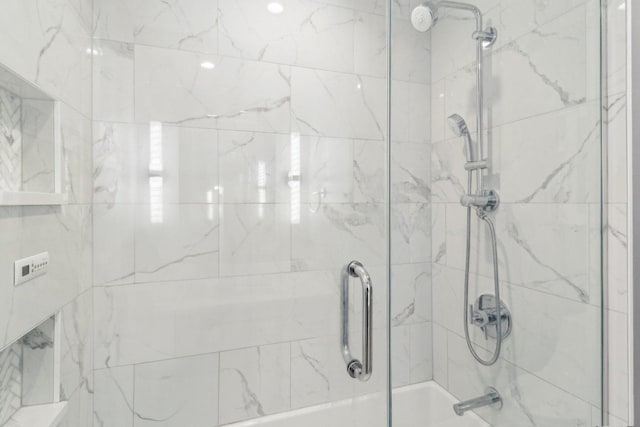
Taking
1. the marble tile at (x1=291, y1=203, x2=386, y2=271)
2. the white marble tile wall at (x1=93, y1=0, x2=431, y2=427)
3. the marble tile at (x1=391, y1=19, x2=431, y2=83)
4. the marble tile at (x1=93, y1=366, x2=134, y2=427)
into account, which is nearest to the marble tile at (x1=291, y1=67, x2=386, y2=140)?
the white marble tile wall at (x1=93, y1=0, x2=431, y2=427)

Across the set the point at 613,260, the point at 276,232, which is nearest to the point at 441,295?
the point at 613,260

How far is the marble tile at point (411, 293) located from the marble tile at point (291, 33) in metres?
1.06

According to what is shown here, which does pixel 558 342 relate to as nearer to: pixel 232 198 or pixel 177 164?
pixel 232 198

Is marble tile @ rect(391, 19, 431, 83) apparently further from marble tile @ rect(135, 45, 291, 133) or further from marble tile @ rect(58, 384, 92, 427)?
marble tile @ rect(58, 384, 92, 427)

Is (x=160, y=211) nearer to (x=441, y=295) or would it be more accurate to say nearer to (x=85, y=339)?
(x=85, y=339)

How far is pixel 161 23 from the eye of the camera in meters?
1.34

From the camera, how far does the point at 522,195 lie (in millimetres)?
890

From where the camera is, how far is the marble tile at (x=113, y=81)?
1290 millimetres

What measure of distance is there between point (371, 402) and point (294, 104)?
1.30m

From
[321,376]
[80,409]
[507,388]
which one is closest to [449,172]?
[507,388]

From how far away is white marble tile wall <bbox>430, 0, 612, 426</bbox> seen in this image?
0.86m

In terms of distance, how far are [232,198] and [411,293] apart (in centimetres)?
85

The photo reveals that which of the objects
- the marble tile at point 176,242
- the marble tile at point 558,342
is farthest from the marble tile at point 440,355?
the marble tile at point 176,242

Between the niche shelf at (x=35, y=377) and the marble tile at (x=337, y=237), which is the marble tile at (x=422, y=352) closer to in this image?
the marble tile at (x=337, y=237)
